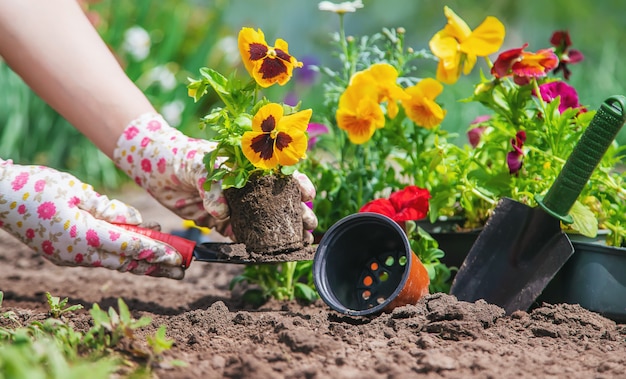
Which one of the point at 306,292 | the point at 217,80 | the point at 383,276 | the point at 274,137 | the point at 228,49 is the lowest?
the point at 306,292

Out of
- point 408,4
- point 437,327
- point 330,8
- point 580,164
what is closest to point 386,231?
point 437,327

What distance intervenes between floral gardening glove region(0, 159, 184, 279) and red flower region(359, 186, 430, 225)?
0.51 meters

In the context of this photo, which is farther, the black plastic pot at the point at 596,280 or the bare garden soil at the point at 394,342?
the black plastic pot at the point at 596,280

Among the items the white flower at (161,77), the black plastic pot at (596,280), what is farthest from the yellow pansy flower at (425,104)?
the white flower at (161,77)

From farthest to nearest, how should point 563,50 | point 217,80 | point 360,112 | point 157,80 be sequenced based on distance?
point 157,80 → point 563,50 → point 360,112 → point 217,80

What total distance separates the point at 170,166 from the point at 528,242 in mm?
885

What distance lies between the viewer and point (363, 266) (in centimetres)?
169

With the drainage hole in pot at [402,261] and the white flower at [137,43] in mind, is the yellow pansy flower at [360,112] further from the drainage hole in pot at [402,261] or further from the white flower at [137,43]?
the white flower at [137,43]

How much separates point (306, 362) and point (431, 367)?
0.21 meters

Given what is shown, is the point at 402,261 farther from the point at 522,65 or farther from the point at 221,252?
the point at 522,65

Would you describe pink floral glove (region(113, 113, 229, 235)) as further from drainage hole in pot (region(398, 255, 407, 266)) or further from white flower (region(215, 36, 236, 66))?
white flower (region(215, 36, 236, 66))

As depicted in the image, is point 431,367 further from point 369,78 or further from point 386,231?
point 369,78

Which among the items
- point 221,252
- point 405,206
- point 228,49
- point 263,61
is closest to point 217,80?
point 263,61

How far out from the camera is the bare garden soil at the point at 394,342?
116 centimetres
